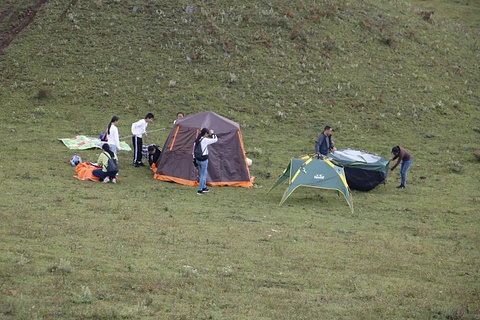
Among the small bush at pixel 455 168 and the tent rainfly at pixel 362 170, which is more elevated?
the tent rainfly at pixel 362 170

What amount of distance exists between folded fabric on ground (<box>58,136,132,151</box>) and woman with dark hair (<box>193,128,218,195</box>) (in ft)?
21.9

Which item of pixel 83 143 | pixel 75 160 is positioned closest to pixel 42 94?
pixel 83 143

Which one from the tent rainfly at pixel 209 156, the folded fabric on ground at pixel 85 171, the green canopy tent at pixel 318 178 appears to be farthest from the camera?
the tent rainfly at pixel 209 156

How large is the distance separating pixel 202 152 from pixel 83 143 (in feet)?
26.0

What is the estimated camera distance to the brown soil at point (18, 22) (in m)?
37.5

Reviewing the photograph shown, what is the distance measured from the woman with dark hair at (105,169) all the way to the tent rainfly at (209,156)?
182cm

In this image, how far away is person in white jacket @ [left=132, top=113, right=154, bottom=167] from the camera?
22969 mm

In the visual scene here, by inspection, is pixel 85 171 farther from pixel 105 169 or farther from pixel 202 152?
pixel 202 152

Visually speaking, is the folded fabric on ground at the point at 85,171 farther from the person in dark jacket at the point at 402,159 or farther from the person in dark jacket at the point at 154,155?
the person in dark jacket at the point at 402,159

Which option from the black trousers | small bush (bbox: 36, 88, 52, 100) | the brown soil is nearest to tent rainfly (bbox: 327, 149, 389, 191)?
the black trousers

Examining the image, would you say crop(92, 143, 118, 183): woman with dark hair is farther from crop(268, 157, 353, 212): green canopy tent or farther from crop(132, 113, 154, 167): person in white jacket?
crop(268, 157, 353, 212): green canopy tent

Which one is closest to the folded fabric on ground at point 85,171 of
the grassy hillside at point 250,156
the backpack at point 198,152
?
the grassy hillside at point 250,156

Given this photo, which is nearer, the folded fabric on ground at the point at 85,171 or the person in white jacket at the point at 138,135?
the folded fabric on ground at the point at 85,171

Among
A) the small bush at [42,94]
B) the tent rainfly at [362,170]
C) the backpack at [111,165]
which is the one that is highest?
the tent rainfly at [362,170]
